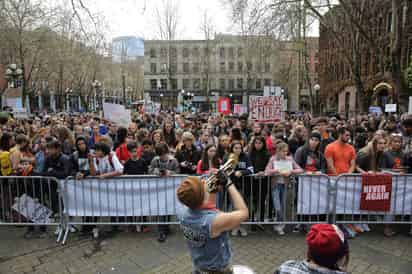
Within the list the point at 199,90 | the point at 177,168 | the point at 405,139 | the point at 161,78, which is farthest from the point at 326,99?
the point at 177,168

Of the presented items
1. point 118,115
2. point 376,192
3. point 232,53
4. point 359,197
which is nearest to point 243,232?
point 359,197

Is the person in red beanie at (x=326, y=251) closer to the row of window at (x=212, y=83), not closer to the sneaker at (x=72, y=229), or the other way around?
the sneaker at (x=72, y=229)

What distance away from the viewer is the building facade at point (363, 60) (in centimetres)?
1808

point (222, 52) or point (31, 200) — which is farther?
point (222, 52)

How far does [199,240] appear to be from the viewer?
2143 mm

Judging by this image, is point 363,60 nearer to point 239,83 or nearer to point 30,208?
point 239,83

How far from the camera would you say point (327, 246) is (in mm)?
1641

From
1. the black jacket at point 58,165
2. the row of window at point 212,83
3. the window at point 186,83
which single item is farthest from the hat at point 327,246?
the window at point 186,83

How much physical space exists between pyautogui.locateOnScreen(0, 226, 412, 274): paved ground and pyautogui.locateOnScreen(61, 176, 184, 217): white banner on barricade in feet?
1.47

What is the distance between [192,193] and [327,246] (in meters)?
0.91

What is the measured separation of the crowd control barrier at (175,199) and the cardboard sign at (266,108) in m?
2.82

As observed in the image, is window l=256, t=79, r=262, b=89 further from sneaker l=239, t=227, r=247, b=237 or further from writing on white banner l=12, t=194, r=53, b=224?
writing on white banner l=12, t=194, r=53, b=224

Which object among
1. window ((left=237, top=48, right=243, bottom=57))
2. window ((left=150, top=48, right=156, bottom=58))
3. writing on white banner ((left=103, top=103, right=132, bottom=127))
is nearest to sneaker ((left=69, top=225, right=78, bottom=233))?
writing on white banner ((left=103, top=103, right=132, bottom=127))

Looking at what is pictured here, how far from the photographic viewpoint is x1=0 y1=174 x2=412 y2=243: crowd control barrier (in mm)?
4680
